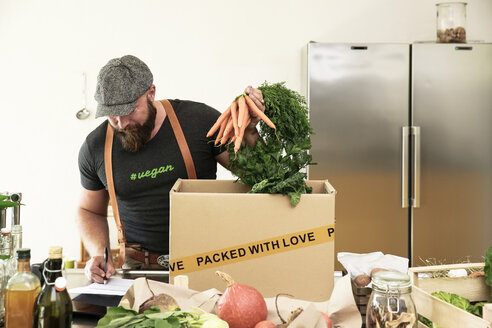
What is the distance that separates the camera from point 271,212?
126 centimetres

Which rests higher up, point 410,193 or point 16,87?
point 16,87

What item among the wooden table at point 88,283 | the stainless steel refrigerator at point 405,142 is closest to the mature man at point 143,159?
the wooden table at point 88,283

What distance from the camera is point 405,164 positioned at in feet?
12.5

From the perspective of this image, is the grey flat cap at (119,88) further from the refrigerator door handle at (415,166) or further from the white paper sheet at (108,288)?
the refrigerator door handle at (415,166)

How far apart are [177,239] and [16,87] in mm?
3344

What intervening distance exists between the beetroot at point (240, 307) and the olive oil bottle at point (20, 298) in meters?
0.36

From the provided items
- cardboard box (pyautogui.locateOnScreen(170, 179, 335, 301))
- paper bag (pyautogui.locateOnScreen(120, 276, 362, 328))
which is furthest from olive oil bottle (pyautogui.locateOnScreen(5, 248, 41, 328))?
cardboard box (pyautogui.locateOnScreen(170, 179, 335, 301))

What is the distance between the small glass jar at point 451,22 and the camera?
12.6ft

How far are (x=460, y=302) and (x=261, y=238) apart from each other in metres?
0.44

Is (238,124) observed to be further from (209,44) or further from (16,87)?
(16,87)

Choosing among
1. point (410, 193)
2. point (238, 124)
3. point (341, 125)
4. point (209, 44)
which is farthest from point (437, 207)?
point (238, 124)

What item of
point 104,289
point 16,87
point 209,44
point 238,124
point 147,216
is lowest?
point 104,289

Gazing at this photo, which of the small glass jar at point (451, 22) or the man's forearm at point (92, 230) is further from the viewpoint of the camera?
the small glass jar at point (451, 22)

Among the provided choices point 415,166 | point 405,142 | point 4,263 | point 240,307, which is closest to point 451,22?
point 405,142
